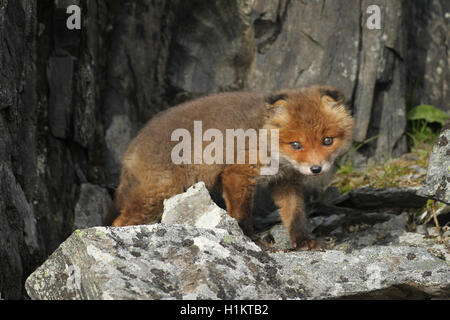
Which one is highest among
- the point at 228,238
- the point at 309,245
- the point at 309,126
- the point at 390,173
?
the point at 309,126

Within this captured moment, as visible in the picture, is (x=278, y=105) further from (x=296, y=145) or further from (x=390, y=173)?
(x=390, y=173)

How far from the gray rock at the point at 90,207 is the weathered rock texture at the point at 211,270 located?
2.67 meters

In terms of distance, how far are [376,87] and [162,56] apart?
3.55 m

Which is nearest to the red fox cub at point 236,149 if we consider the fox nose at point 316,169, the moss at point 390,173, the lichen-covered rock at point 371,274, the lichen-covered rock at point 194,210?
the fox nose at point 316,169

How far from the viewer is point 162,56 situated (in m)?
9.20

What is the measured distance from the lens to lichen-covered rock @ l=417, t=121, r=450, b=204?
585 cm

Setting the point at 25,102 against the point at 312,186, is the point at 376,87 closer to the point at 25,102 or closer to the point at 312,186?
the point at 312,186

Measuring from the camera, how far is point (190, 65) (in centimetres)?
949

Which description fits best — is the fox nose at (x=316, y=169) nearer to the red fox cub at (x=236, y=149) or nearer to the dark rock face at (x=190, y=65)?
the red fox cub at (x=236, y=149)

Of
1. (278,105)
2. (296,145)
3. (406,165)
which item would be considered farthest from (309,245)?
(406,165)

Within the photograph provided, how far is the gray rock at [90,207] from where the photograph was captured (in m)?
7.70

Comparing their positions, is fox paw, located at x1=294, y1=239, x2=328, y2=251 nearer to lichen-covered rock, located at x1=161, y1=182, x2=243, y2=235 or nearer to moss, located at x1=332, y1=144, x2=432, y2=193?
Result: lichen-covered rock, located at x1=161, y1=182, x2=243, y2=235

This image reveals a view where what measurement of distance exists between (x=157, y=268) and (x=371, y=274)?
1962 mm

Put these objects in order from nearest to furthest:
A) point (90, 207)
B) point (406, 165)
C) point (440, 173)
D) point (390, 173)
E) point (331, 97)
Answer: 1. point (440, 173)
2. point (331, 97)
3. point (90, 207)
4. point (390, 173)
5. point (406, 165)
